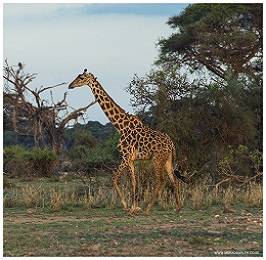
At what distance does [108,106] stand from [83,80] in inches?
25.6

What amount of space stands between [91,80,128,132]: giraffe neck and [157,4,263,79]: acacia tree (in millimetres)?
12549

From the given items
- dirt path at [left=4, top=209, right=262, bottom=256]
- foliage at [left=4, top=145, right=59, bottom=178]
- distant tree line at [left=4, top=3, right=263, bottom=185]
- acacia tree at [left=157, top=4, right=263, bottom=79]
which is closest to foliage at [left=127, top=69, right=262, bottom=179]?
distant tree line at [left=4, top=3, right=263, bottom=185]

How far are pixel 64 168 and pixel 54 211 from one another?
1301cm

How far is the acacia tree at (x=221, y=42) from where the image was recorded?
23734 mm

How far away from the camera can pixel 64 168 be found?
77.6ft

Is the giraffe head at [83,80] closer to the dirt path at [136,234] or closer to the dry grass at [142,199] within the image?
the dry grass at [142,199]

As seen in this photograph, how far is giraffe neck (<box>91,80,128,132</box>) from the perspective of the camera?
36.7 feet

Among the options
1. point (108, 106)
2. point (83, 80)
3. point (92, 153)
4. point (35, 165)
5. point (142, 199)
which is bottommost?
point (142, 199)

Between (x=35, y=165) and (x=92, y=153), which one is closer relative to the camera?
(x=92, y=153)

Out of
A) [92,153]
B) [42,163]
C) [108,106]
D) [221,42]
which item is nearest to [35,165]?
[42,163]

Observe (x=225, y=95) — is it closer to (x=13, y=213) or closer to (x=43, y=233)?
(x=13, y=213)

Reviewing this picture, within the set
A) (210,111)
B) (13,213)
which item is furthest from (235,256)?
(210,111)

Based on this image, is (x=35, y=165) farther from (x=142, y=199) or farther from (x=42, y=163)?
(x=142, y=199)

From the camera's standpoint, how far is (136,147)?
10.7m
